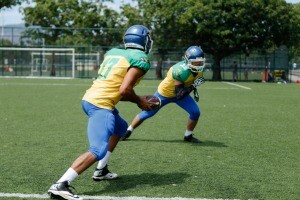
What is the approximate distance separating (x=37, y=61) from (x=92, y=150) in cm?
4203

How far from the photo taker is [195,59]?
9227 mm

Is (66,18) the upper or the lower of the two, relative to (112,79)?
upper

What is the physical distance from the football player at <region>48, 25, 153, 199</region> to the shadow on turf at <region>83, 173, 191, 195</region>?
18.6 inches

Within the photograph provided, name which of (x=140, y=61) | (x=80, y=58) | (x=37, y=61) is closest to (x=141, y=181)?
(x=140, y=61)

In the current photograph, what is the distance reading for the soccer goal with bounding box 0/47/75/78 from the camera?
4641cm

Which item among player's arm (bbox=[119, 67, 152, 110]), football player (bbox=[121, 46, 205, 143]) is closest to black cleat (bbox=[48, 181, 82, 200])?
player's arm (bbox=[119, 67, 152, 110])

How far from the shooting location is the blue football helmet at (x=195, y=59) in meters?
9.19

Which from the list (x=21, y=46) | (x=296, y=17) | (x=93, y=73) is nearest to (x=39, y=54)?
(x=21, y=46)

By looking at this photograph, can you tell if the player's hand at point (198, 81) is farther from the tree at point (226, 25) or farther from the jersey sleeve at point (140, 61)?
the tree at point (226, 25)

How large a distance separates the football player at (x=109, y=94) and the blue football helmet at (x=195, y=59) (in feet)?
10.4

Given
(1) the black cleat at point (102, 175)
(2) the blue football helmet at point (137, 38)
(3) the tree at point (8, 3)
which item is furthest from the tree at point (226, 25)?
(2) the blue football helmet at point (137, 38)

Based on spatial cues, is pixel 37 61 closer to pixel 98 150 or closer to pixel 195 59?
pixel 195 59

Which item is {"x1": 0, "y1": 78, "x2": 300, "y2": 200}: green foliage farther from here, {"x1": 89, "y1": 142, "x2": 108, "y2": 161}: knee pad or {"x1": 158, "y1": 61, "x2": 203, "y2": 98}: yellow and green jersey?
{"x1": 158, "y1": 61, "x2": 203, "y2": 98}: yellow and green jersey

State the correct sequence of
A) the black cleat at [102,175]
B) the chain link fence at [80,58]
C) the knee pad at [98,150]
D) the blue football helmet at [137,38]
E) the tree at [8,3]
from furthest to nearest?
the tree at [8,3]
the chain link fence at [80,58]
the black cleat at [102,175]
the blue football helmet at [137,38]
the knee pad at [98,150]
